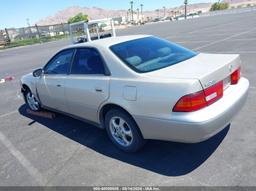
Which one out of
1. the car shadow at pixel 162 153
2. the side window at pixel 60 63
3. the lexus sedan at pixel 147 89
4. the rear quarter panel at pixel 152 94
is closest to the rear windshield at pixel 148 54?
the lexus sedan at pixel 147 89

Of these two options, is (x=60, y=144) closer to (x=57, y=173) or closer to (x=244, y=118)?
(x=57, y=173)

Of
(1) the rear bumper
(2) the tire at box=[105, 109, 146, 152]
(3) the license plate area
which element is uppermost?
(3) the license plate area

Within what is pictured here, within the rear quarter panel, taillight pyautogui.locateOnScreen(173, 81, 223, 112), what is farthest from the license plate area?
the rear quarter panel

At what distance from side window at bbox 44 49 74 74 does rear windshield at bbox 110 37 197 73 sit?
103 centimetres

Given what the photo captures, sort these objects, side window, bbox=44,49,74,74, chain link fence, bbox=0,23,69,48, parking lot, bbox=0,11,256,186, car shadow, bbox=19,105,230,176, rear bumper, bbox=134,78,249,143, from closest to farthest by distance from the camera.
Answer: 1. rear bumper, bbox=134,78,249,143
2. parking lot, bbox=0,11,256,186
3. car shadow, bbox=19,105,230,176
4. side window, bbox=44,49,74,74
5. chain link fence, bbox=0,23,69,48

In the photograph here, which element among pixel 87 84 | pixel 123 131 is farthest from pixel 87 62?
pixel 123 131

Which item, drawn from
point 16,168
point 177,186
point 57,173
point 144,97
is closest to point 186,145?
point 177,186

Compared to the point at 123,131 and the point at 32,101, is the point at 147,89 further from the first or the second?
the point at 32,101

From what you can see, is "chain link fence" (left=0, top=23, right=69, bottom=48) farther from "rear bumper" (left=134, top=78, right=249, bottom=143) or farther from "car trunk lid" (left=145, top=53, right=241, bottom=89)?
"rear bumper" (left=134, top=78, right=249, bottom=143)

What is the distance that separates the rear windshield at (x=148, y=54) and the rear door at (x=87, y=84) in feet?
1.16

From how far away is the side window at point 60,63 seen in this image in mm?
4250

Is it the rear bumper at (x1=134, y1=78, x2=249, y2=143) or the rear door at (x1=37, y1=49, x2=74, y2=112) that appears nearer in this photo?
the rear bumper at (x1=134, y1=78, x2=249, y2=143)

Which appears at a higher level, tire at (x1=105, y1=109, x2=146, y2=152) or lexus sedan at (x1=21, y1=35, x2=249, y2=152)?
lexus sedan at (x1=21, y1=35, x2=249, y2=152)

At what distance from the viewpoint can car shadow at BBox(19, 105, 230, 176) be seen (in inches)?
122
